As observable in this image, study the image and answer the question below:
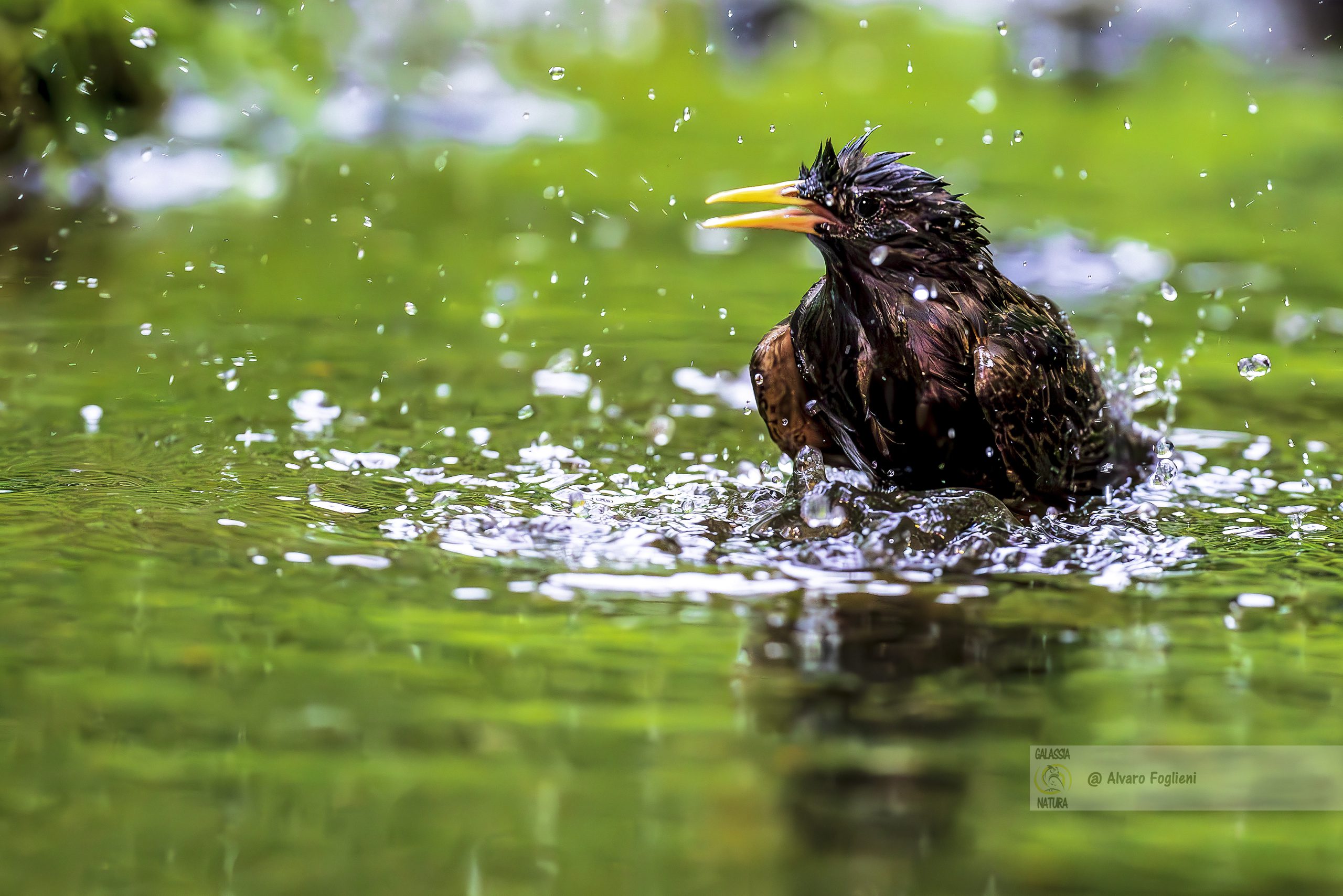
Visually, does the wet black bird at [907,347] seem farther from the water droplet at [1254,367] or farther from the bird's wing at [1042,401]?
the water droplet at [1254,367]

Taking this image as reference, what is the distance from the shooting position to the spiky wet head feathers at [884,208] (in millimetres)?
5449

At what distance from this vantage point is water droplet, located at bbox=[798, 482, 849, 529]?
5344 millimetres

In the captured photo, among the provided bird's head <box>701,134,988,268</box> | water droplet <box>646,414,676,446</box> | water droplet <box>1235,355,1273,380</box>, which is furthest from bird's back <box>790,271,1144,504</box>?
water droplet <box>1235,355,1273,380</box>

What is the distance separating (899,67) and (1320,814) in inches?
560

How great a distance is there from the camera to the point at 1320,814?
3570 mm

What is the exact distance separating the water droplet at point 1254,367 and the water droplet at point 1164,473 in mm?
1272

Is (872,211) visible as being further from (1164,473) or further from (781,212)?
(1164,473)

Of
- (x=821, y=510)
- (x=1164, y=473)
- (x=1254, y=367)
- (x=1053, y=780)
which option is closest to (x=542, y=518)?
(x=821, y=510)

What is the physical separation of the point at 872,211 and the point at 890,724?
2225mm

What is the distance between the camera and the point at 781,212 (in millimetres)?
5426

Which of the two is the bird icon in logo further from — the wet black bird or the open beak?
the open beak

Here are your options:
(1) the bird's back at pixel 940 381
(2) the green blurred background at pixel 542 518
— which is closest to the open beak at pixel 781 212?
(1) the bird's back at pixel 940 381

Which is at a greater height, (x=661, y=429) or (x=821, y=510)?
(x=661, y=429)

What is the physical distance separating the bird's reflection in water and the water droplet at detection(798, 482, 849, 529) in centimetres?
59
